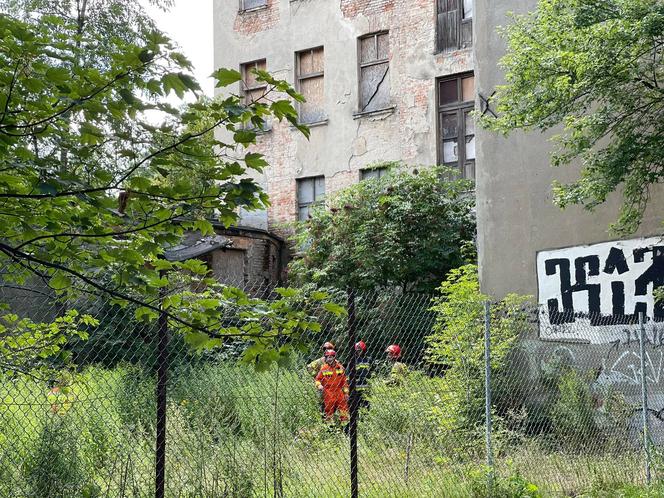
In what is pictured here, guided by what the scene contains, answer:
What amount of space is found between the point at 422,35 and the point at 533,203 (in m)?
9.41

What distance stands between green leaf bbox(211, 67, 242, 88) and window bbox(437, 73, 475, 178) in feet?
57.1

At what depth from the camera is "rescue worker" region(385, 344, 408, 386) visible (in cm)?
840

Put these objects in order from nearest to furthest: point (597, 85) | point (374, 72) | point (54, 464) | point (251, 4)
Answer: point (54, 464) → point (597, 85) → point (374, 72) → point (251, 4)

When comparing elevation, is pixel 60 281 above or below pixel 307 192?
below

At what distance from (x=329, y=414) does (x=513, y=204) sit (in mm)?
6346

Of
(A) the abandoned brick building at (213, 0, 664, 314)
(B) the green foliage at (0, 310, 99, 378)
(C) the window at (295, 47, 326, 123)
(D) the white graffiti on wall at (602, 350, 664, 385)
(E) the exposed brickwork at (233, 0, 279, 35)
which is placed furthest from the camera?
(E) the exposed brickwork at (233, 0, 279, 35)

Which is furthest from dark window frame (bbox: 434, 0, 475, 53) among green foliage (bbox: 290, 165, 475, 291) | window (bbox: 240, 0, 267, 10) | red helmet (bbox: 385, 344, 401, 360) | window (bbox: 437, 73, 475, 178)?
red helmet (bbox: 385, 344, 401, 360)

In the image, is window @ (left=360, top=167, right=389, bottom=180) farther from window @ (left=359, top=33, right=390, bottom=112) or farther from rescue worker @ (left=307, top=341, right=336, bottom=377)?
rescue worker @ (left=307, top=341, right=336, bottom=377)

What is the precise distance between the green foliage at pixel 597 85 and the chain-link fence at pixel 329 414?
2377mm

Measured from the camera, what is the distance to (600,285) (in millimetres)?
13016

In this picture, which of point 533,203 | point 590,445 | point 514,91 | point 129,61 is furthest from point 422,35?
point 129,61

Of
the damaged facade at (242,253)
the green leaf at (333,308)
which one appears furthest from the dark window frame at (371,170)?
the green leaf at (333,308)

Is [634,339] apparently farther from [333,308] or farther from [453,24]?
[453,24]

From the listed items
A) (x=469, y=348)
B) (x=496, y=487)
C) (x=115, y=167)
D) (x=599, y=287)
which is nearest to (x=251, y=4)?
(x=599, y=287)
